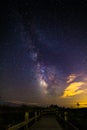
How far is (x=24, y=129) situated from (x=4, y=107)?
65.8 feet

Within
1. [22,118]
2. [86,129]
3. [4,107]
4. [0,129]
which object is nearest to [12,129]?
[0,129]

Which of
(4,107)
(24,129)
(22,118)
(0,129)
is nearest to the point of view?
(0,129)

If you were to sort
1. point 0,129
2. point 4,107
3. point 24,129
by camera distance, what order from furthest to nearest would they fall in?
point 4,107 → point 24,129 → point 0,129

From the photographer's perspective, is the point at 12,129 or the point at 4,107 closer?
the point at 12,129

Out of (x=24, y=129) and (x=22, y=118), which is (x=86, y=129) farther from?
(x=22, y=118)

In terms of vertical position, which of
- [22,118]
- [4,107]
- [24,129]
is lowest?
[24,129]

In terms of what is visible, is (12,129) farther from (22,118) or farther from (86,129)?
(22,118)

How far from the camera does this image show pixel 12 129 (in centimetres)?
1608

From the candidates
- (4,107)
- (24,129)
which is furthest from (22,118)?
(4,107)

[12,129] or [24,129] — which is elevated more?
[24,129]

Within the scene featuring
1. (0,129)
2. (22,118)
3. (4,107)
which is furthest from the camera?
(4,107)

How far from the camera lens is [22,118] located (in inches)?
1218

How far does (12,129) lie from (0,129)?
2.39 ft

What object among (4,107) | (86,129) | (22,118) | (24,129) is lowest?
(86,129)
